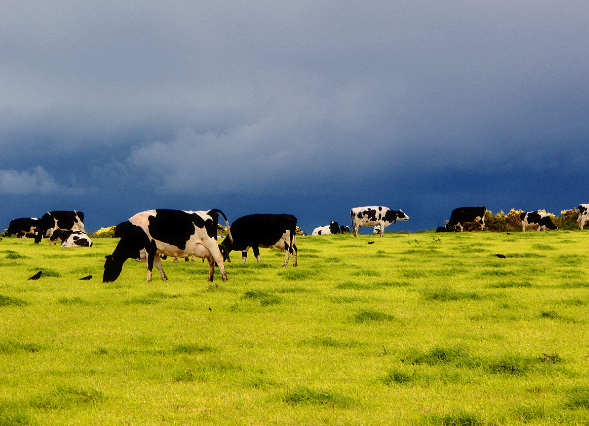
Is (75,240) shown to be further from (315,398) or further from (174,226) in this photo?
(315,398)

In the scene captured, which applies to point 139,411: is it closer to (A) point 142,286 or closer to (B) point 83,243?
(A) point 142,286

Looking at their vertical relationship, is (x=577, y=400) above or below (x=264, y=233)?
below

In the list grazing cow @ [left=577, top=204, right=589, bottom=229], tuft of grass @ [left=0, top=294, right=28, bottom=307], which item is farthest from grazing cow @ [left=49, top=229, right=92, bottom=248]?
grazing cow @ [left=577, top=204, right=589, bottom=229]

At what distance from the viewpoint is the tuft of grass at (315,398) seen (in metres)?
6.12

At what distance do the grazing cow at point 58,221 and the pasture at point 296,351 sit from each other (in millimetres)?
22000

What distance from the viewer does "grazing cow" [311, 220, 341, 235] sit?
54.2 metres

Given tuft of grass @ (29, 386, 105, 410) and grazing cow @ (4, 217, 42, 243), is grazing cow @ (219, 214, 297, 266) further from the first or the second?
grazing cow @ (4, 217, 42, 243)

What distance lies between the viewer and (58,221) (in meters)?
36.7

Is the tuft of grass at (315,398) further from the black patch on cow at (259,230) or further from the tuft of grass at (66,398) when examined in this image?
the black patch on cow at (259,230)

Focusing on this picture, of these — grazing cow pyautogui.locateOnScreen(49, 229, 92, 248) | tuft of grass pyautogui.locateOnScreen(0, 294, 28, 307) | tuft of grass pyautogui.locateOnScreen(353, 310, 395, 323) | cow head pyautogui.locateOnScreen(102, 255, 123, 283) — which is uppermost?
grazing cow pyautogui.locateOnScreen(49, 229, 92, 248)

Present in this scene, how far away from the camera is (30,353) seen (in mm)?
8336

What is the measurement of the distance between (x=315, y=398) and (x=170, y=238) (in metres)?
10.4

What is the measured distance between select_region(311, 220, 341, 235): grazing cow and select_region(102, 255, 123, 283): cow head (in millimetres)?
39044

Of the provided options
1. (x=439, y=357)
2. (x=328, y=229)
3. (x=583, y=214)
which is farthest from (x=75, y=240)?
(x=583, y=214)
